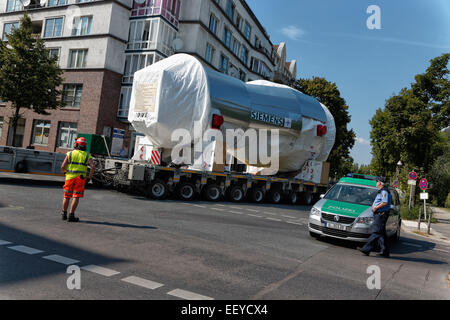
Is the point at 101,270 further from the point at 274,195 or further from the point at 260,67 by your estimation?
the point at 260,67

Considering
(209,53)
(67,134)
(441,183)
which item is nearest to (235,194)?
(67,134)

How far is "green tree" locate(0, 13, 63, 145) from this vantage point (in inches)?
839

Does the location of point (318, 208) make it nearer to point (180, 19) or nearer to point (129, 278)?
point (129, 278)

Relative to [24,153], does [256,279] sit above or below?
below

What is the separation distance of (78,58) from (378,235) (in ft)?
91.1

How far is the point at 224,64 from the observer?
37.4 meters

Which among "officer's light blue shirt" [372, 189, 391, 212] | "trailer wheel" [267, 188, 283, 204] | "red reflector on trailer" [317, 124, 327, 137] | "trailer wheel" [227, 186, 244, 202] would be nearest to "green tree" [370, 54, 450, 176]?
"red reflector on trailer" [317, 124, 327, 137]

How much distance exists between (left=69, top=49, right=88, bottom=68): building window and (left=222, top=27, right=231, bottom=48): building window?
13301 mm

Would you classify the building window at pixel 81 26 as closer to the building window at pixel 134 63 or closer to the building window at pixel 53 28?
the building window at pixel 53 28

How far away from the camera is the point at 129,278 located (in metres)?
4.84

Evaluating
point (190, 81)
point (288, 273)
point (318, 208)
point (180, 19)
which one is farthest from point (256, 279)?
point (180, 19)

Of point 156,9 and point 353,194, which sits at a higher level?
point 156,9
